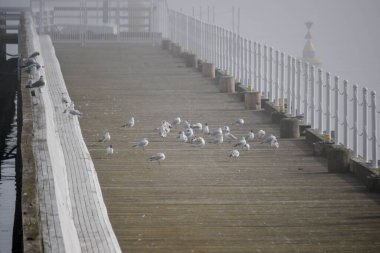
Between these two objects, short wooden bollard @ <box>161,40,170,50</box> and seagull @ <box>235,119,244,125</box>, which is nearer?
seagull @ <box>235,119,244,125</box>

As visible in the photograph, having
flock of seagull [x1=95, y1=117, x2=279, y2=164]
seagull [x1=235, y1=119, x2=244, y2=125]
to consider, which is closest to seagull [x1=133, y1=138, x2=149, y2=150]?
flock of seagull [x1=95, y1=117, x2=279, y2=164]

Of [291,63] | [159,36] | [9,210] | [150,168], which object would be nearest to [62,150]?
[150,168]

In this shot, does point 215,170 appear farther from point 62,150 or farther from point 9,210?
point 9,210

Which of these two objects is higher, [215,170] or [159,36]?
[159,36]

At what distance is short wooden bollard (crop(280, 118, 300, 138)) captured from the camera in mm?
23109

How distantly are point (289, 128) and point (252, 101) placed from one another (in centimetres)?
432

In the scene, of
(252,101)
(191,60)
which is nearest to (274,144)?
(252,101)

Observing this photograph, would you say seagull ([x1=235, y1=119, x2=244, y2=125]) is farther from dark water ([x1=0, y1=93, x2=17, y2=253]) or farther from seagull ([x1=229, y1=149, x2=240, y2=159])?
dark water ([x1=0, y1=93, x2=17, y2=253])

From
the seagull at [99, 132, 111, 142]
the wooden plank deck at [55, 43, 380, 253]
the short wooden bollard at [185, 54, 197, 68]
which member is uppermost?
the short wooden bollard at [185, 54, 197, 68]

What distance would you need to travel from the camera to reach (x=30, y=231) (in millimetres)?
11258

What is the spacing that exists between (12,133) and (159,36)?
1541 centimetres

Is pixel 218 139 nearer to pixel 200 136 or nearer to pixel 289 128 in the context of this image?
pixel 200 136

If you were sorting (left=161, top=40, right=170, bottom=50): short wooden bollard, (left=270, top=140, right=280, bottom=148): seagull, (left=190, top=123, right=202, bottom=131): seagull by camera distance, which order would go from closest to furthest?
(left=270, top=140, right=280, bottom=148): seagull
(left=190, top=123, right=202, bottom=131): seagull
(left=161, top=40, right=170, bottom=50): short wooden bollard

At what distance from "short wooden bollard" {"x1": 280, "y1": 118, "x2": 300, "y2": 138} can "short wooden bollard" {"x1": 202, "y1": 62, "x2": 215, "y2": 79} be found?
10705mm
